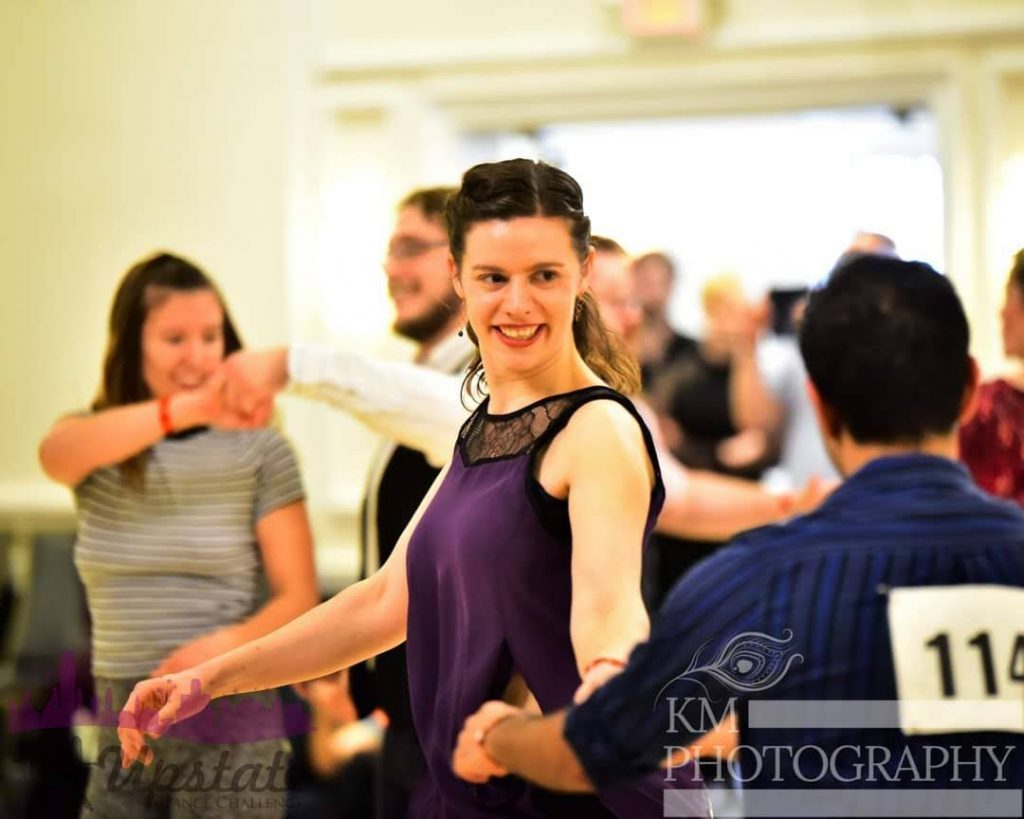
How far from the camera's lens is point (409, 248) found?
198cm

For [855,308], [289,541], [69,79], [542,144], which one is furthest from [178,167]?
[855,308]

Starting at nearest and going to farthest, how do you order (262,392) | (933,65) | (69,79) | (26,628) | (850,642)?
(850,642), (262,392), (26,628), (69,79), (933,65)

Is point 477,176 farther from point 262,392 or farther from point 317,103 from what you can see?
point 317,103

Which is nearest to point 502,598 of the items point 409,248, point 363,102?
point 409,248

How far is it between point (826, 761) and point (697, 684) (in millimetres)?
131

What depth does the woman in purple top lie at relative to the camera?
4.00 ft

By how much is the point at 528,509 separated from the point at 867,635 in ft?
1.00

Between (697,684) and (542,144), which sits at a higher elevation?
(542,144)

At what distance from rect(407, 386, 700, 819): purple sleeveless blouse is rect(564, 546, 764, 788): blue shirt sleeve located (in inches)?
2.6

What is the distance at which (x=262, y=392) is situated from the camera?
189 centimetres

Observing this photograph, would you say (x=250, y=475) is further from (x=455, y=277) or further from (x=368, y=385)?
(x=455, y=277)

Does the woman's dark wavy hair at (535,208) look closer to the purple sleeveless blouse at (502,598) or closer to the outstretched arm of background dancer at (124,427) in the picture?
the purple sleeveless blouse at (502,598)

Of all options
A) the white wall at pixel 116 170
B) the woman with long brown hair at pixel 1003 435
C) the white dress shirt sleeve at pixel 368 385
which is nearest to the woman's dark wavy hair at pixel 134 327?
the white wall at pixel 116 170

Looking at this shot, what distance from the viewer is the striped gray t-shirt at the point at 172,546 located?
6.41 feet
